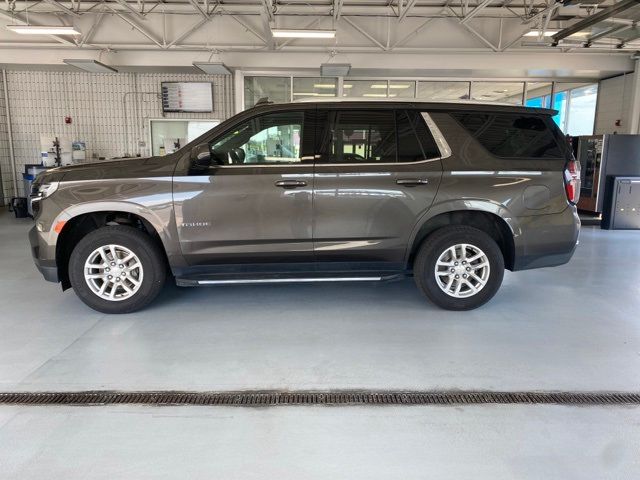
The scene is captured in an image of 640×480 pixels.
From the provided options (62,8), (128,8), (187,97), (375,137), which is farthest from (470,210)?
(187,97)

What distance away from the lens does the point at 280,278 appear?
12.5 ft

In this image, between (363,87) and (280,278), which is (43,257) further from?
(363,87)

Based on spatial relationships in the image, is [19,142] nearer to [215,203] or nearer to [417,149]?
[215,203]

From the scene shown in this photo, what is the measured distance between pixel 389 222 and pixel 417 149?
0.65m

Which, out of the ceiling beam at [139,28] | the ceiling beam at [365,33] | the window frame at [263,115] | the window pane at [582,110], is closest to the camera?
the window frame at [263,115]

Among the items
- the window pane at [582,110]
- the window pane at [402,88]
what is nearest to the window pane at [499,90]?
the window pane at [402,88]

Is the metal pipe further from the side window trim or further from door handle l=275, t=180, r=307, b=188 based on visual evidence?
the side window trim

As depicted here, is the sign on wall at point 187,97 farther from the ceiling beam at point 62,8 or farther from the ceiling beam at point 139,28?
the ceiling beam at point 62,8

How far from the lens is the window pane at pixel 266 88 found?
11031mm

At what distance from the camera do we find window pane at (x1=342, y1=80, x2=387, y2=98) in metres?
11.2

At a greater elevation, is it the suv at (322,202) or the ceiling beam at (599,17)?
the ceiling beam at (599,17)

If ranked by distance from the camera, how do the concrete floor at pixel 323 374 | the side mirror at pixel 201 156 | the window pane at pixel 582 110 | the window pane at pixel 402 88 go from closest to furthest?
the concrete floor at pixel 323 374 → the side mirror at pixel 201 156 → the window pane at pixel 402 88 → the window pane at pixel 582 110

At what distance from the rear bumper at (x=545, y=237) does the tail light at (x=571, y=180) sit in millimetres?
109

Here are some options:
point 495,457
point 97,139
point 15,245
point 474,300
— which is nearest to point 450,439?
point 495,457
